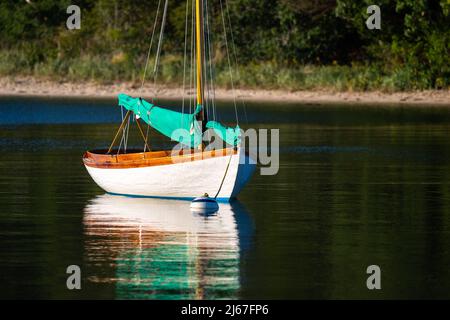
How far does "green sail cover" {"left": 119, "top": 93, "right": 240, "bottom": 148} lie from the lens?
97.3 ft

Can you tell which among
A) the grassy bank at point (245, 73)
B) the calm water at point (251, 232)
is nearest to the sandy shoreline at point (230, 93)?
the grassy bank at point (245, 73)

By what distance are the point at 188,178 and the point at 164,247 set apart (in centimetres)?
599

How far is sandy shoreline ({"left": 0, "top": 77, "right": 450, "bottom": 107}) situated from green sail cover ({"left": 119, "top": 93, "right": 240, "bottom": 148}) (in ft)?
130

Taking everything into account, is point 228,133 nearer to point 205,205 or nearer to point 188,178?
point 188,178

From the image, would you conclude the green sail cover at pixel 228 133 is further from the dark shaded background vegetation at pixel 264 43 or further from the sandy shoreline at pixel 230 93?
the sandy shoreline at pixel 230 93

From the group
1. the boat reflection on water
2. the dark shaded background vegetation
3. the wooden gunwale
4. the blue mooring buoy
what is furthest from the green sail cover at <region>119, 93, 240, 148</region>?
the dark shaded background vegetation

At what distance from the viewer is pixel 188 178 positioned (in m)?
29.5

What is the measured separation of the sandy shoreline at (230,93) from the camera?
72.6 metres

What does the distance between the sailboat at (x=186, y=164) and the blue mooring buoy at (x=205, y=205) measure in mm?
1206

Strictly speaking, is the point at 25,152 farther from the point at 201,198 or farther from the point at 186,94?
→ the point at 186,94

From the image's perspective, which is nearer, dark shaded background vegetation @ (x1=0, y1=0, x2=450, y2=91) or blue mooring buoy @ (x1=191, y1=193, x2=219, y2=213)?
blue mooring buoy @ (x1=191, y1=193, x2=219, y2=213)

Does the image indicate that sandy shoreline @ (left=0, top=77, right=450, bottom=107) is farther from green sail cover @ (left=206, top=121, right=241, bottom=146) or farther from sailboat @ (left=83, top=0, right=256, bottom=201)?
green sail cover @ (left=206, top=121, right=241, bottom=146)

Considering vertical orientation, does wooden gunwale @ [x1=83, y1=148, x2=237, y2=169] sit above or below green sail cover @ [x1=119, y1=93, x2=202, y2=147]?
below
